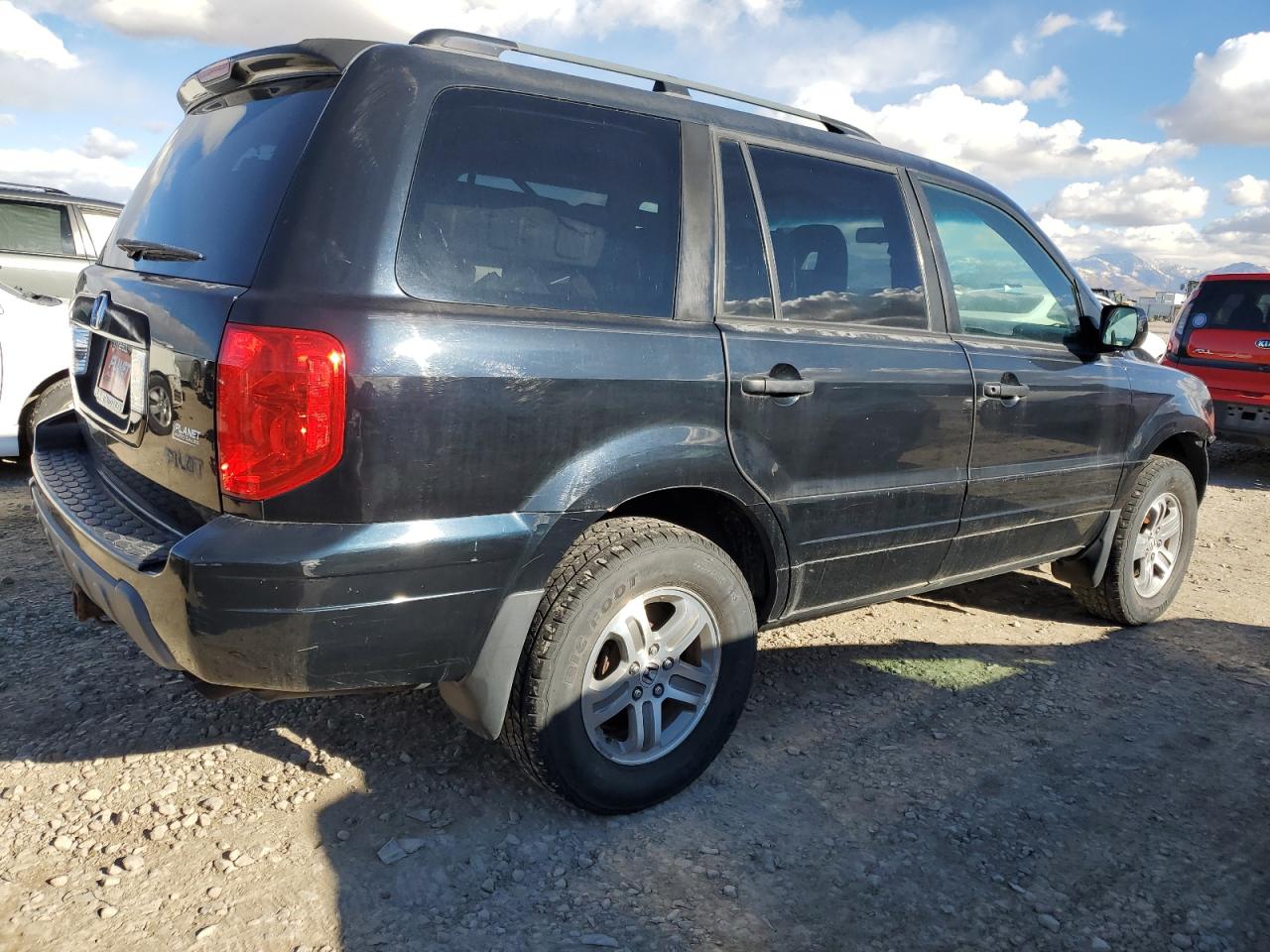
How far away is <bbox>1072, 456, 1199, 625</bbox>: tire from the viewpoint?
4207 mm

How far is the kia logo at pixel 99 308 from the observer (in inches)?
100

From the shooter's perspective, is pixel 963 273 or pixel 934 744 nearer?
pixel 934 744

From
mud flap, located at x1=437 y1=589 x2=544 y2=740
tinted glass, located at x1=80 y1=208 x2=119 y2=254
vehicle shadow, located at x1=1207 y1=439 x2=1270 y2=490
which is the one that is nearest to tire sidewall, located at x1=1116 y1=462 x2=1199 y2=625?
mud flap, located at x1=437 y1=589 x2=544 y2=740

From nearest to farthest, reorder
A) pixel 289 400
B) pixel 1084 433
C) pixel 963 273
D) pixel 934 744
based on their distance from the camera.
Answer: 1. pixel 289 400
2. pixel 934 744
3. pixel 963 273
4. pixel 1084 433

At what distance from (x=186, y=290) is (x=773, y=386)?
1509mm

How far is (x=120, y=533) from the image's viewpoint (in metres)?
2.27

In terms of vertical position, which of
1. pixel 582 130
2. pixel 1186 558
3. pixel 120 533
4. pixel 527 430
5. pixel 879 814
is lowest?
pixel 879 814

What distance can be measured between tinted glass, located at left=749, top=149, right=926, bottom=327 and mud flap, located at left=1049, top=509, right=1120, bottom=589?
1.60 m

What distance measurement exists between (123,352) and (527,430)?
3.56 feet

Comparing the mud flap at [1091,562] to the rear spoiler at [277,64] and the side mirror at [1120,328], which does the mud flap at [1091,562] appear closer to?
the side mirror at [1120,328]

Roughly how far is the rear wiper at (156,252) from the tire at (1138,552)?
377cm

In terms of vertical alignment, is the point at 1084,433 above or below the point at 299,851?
above

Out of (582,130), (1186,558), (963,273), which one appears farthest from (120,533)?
(1186,558)

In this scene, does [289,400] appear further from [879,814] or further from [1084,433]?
[1084,433]
